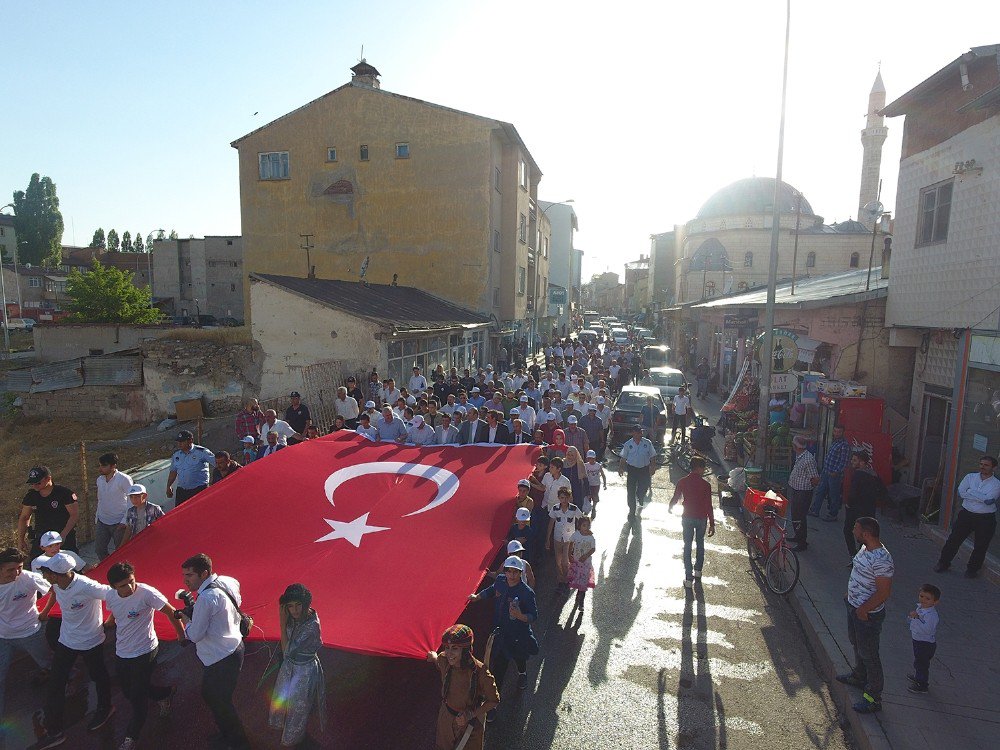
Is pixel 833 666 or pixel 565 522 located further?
pixel 565 522

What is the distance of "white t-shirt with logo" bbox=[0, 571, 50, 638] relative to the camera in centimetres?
535

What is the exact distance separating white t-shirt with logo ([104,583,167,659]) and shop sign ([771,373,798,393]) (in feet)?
45.4

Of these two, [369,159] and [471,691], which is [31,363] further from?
[471,691]

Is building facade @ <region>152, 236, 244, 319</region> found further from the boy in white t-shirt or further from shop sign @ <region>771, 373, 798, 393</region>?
the boy in white t-shirt

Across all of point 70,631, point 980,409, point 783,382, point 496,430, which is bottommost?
point 70,631

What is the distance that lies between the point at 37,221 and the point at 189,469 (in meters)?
101

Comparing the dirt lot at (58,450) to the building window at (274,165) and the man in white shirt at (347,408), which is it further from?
the building window at (274,165)

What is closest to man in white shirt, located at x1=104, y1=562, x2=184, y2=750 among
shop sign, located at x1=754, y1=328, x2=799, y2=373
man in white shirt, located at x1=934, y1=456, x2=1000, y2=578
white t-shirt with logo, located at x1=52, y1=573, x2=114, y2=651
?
white t-shirt with logo, located at x1=52, y1=573, x2=114, y2=651

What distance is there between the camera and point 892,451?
12797mm

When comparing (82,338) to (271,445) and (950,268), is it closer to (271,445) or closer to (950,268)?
(271,445)

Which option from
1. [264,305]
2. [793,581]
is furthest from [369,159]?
[793,581]

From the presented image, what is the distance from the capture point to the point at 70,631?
5332mm

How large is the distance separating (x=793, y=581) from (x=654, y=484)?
5.52 meters

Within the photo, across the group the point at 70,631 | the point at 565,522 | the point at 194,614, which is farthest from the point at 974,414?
the point at 70,631
